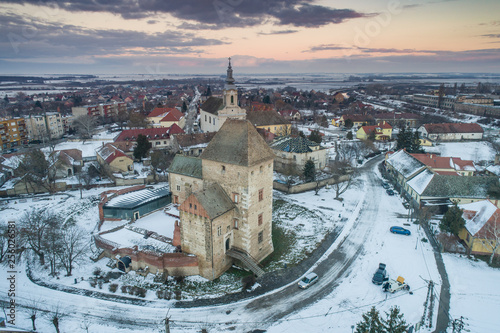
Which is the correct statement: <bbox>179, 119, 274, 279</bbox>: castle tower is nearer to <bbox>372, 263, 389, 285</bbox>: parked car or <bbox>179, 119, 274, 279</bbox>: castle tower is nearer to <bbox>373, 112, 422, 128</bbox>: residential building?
<bbox>372, 263, 389, 285</bbox>: parked car

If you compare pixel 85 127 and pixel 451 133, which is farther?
pixel 451 133

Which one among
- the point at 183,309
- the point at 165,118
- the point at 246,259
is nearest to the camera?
the point at 183,309

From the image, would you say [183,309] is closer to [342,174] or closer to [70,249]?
[70,249]

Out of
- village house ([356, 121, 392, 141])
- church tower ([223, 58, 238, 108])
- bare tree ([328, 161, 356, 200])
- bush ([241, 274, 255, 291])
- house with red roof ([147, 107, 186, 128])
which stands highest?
church tower ([223, 58, 238, 108])

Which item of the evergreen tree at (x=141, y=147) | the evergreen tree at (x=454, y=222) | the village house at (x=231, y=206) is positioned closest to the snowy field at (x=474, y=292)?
the evergreen tree at (x=454, y=222)

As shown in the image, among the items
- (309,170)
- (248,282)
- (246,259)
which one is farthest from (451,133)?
(248,282)

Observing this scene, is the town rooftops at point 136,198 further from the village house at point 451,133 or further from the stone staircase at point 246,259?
the village house at point 451,133

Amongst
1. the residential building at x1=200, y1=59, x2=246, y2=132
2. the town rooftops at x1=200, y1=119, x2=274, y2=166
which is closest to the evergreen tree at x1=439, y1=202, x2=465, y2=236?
the town rooftops at x1=200, y1=119, x2=274, y2=166
